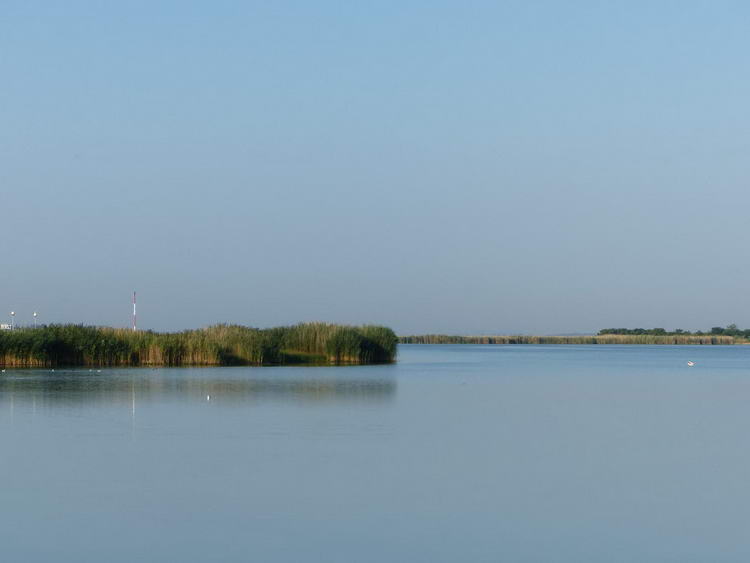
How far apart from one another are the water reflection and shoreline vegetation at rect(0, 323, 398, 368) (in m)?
2.81

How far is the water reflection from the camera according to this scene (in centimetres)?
1770

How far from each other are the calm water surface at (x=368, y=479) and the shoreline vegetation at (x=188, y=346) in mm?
11731

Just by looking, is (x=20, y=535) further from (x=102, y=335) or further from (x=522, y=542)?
(x=102, y=335)

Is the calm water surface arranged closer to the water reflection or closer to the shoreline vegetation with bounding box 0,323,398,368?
the water reflection

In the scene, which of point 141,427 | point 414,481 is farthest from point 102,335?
point 414,481

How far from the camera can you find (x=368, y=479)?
9.41 metres

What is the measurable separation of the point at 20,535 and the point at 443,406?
1075 centimetres

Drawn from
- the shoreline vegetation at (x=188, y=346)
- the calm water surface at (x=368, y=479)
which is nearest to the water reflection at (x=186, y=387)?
the calm water surface at (x=368, y=479)

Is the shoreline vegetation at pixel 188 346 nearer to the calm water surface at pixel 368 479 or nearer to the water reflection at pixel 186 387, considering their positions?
the water reflection at pixel 186 387

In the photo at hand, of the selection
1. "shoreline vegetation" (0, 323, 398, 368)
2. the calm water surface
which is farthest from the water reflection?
"shoreline vegetation" (0, 323, 398, 368)

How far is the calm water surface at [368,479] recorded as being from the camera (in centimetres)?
702

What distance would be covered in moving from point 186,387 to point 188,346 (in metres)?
10.8

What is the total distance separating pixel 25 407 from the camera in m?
15.9

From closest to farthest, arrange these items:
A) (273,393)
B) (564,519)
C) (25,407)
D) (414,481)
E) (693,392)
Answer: (564,519) → (414,481) → (25,407) → (273,393) → (693,392)
